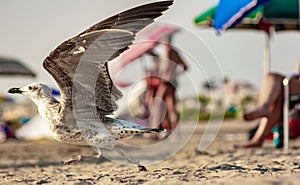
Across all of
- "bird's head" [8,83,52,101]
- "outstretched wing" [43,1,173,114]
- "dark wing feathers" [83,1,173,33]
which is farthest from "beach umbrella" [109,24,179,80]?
"dark wing feathers" [83,1,173,33]

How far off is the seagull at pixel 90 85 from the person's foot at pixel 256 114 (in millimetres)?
2866

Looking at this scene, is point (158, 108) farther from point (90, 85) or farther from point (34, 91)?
point (90, 85)

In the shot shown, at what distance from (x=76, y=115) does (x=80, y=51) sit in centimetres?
62

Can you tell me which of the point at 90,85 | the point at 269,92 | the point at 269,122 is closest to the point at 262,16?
the point at 269,92

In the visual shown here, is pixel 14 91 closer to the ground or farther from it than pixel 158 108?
farther from it

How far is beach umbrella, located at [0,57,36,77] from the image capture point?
1385 cm

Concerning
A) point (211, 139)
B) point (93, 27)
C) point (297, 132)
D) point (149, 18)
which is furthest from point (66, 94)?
point (211, 139)

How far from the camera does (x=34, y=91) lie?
15.8 feet

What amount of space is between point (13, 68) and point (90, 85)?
10078 millimetres

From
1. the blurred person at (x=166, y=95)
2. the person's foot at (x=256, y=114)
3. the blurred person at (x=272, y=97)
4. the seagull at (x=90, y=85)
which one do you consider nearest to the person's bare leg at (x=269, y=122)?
the blurred person at (x=272, y=97)

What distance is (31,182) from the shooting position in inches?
186

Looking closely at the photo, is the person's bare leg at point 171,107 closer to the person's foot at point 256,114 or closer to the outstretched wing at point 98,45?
the person's foot at point 256,114

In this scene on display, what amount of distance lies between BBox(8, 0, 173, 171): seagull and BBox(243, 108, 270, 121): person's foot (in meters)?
2.87

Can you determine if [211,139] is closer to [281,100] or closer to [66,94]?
[281,100]
